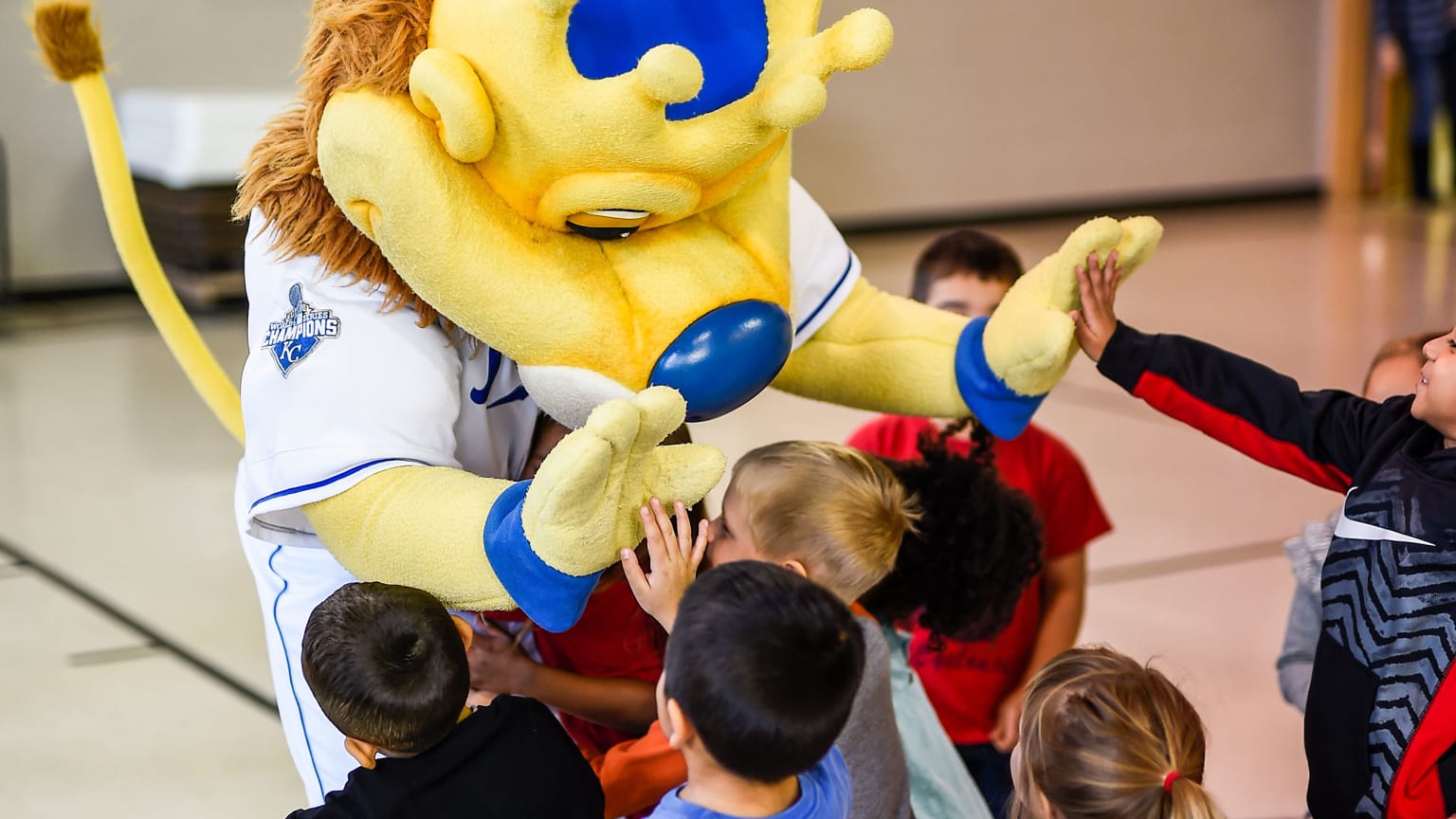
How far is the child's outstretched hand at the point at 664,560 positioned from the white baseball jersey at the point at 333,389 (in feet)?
0.70

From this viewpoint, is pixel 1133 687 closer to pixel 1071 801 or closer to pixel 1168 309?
pixel 1071 801

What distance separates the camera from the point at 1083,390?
4582mm

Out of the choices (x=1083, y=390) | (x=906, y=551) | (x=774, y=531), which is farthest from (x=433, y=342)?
(x=1083, y=390)

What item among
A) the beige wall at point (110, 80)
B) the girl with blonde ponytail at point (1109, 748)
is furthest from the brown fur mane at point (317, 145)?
the beige wall at point (110, 80)

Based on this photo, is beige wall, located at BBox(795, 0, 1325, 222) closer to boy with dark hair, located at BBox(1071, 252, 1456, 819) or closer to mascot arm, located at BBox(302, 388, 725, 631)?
boy with dark hair, located at BBox(1071, 252, 1456, 819)

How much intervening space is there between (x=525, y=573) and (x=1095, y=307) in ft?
2.24

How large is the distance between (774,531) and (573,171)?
1.42ft

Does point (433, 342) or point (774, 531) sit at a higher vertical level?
point (433, 342)

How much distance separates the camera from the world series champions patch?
1418 millimetres

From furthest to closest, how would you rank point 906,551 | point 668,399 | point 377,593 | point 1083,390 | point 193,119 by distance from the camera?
1. point 193,119
2. point 1083,390
3. point 906,551
4. point 377,593
5. point 668,399

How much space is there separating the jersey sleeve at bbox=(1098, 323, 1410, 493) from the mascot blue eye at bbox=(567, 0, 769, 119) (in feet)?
1.72

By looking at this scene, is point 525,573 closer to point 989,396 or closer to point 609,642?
point 609,642

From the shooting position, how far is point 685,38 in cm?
132

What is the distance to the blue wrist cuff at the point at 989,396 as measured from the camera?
167 centimetres
